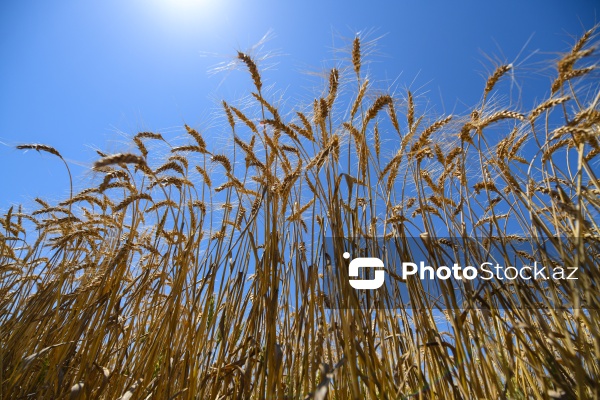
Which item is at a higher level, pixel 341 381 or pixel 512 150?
pixel 512 150

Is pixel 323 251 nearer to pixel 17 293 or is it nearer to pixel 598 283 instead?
pixel 598 283

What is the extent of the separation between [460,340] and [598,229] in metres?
0.75

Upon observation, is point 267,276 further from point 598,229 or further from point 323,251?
point 598,229

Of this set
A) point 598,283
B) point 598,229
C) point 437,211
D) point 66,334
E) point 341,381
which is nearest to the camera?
point 598,283

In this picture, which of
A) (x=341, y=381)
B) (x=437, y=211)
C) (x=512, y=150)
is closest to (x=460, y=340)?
(x=341, y=381)

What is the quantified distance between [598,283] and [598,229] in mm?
389

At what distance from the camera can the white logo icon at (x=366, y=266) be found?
1426mm

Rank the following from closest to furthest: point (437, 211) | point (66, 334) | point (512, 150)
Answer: point (66, 334) → point (512, 150) → point (437, 211)

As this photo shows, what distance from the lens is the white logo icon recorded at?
1426 millimetres

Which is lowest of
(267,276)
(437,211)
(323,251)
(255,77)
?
(267,276)

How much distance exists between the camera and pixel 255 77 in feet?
6.22

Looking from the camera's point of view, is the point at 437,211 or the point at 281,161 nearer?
the point at 281,161

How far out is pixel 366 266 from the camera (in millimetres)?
1487

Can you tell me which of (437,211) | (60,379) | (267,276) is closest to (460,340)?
(267,276)
